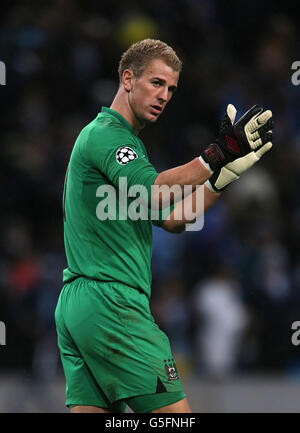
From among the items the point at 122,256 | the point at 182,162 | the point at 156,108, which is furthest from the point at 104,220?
the point at 182,162

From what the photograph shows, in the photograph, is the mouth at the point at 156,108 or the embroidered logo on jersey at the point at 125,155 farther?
the mouth at the point at 156,108

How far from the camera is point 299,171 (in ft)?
34.0

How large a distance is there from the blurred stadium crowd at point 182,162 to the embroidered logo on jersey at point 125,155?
15.2ft

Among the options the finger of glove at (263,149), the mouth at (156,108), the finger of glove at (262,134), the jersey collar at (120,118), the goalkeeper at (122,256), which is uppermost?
the mouth at (156,108)

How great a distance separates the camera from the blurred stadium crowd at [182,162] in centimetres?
853

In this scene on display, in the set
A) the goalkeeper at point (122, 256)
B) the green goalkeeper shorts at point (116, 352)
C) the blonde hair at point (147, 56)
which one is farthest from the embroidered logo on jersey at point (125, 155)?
the green goalkeeper shorts at point (116, 352)

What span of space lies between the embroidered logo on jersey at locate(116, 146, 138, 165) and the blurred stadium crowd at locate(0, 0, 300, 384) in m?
4.64

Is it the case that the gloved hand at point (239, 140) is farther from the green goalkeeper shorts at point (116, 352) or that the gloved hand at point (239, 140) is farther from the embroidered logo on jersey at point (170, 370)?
the embroidered logo on jersey at point (170, 370)

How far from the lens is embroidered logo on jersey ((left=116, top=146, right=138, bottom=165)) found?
384cm

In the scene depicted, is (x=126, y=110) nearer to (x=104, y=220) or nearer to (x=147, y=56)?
(x=147, y=56)

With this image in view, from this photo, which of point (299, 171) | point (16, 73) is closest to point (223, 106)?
point (299, 171)

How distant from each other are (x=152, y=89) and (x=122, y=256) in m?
0.85

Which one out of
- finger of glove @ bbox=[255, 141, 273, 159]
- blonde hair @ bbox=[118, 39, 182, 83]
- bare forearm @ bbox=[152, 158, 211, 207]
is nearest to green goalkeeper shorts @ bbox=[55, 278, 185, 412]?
bare forearm @ bbox=[152, 158, 211, 207]

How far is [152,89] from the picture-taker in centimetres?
415
